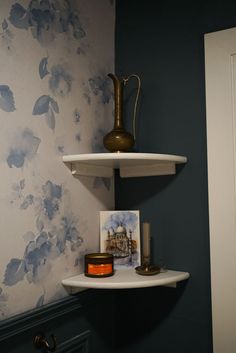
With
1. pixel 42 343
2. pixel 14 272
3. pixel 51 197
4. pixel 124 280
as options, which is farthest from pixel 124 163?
pixel 42 343

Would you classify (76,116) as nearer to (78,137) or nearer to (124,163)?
(78,137)

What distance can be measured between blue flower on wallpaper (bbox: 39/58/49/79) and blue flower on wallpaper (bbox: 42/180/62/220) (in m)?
0.34

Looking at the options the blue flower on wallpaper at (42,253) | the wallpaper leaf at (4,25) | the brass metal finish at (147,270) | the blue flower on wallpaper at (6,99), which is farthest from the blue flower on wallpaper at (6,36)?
the brass metal finish at (147,270)

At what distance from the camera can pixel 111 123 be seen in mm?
1505

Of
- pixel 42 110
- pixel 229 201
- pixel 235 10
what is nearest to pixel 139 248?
pixel 229 201

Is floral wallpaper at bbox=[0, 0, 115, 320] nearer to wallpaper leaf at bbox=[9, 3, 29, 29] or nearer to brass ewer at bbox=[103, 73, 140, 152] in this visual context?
wallpaper leaf at bbox=[9, 3, 29, 29]

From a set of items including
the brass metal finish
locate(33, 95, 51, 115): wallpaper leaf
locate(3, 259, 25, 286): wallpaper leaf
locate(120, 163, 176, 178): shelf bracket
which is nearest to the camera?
locate(3, 259, 25, 286): wallpaper leaf

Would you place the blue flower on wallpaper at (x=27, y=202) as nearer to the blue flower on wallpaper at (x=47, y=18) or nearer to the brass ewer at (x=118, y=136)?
the brass ewer at (x=118, y=136)

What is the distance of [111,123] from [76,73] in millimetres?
273

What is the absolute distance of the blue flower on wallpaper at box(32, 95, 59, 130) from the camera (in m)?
1.14

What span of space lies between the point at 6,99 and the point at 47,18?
35 cm

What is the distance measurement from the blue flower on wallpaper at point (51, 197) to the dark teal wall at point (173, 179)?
38 centimetres

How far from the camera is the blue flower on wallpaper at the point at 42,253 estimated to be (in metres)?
1.03

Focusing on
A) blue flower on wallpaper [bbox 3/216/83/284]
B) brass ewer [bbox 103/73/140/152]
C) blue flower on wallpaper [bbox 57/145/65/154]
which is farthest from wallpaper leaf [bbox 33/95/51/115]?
blue flower on wallpaper [bbox 3/216/83/284]
